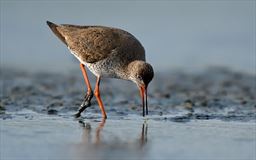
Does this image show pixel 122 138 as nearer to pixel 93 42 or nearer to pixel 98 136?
pixel 98 136

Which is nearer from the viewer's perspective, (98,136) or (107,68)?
(98,136)

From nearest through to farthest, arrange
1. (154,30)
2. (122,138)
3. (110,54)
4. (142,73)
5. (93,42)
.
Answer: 1. (122,138)
2. (142,73)
3. (110,54)
4. (93,42)
5. (154,30)

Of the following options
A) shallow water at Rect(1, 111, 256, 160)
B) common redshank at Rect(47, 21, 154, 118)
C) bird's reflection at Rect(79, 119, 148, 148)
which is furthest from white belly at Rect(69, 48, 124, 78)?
bird's reflection at Rect(79, 119, 148, 148)

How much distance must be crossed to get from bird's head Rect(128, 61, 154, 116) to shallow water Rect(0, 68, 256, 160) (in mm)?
419

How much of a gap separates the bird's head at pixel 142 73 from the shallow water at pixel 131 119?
419mm

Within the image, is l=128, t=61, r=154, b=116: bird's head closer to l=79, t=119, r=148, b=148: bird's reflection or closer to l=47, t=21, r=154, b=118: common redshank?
l=47, t=21, r=154, b=118: common redshank

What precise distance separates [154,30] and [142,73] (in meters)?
6.86

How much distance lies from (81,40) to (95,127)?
2309 mm

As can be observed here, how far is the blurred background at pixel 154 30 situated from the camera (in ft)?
47.7

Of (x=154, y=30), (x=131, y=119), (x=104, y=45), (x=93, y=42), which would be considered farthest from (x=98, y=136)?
(x=154, y=30)

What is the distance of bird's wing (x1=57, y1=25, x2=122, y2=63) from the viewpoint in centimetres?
1005

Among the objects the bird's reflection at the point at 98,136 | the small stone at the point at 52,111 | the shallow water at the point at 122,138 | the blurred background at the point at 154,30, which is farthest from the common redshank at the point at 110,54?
the blurred background at the point at 154,30

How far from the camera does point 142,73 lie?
374 inches

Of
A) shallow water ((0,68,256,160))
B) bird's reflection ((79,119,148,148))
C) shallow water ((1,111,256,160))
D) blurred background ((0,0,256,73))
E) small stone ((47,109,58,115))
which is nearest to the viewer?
shallow water ((1,111,256,160))
